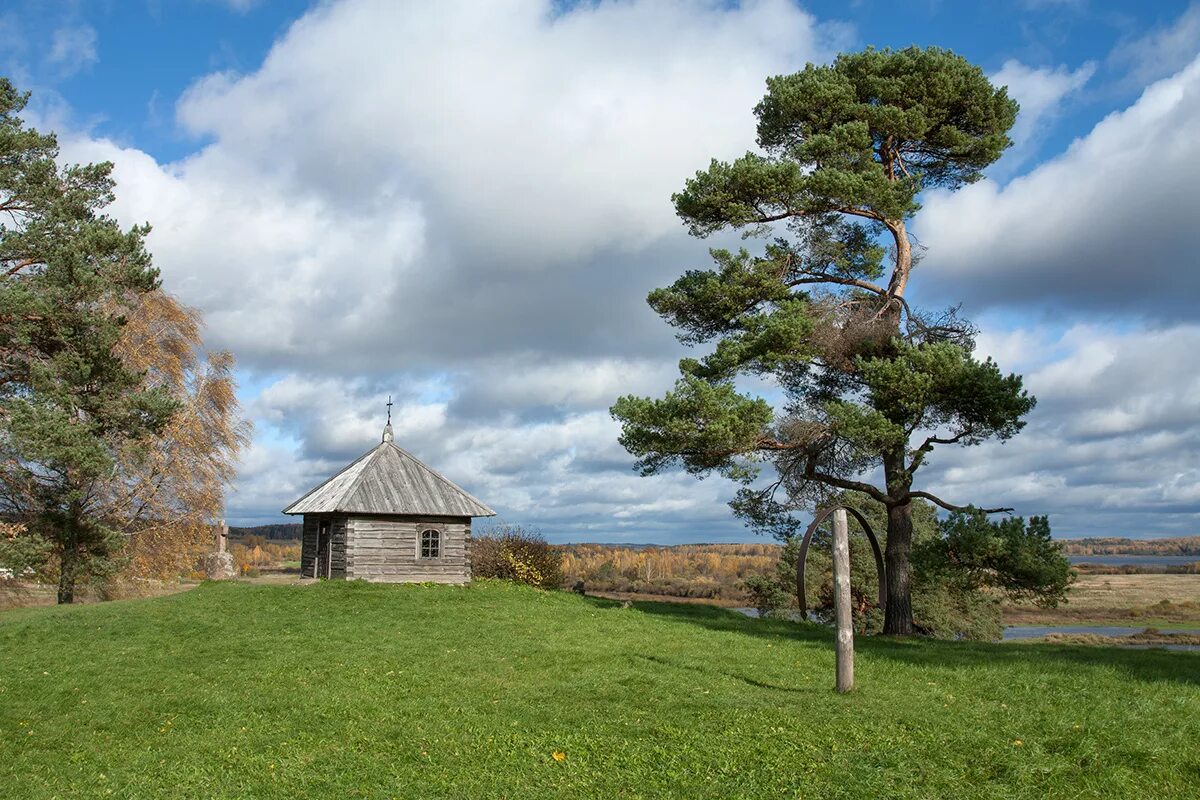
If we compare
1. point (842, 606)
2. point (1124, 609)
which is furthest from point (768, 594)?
point (1124, 609)

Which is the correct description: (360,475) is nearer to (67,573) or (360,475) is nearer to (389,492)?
(389,492)

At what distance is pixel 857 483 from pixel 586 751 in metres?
12.2

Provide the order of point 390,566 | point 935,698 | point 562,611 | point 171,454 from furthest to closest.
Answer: point 171,454
point 390,566
point 562,611
point 935,698

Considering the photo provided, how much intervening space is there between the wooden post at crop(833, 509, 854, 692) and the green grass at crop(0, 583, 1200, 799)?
0.40m

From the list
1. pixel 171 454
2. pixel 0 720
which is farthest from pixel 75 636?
pixel 171 454

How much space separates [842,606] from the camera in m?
11.1

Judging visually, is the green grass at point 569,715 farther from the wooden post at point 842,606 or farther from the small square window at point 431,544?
the small square window at point 431,544

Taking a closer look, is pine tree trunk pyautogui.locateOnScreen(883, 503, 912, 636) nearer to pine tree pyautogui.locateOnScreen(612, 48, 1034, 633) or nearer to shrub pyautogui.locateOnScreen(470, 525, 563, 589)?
pine tree pyautogui.locateOnScreen(612, 48, 1034, 633)

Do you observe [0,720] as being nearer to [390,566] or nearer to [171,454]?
[390,566]

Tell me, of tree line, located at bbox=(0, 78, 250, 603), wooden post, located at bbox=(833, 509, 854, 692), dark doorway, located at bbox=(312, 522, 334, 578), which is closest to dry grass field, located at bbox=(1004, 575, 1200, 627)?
dark doorway, located at bbox=(312, 522, 334, 578)

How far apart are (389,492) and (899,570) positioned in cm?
1604

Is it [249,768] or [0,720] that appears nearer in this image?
[249,768]

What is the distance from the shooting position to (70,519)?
23.8 metres

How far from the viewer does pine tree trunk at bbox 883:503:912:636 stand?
18.8 metres
